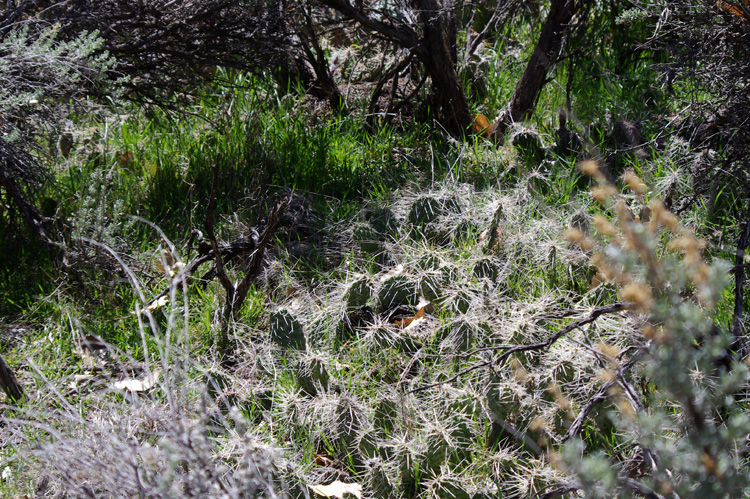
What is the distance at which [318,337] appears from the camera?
2.91 meters

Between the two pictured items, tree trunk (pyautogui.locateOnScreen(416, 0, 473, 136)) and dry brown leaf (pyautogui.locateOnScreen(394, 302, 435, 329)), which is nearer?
dry brown leaf (pyautogui.locateOnScreen(394, 302, 435, 329))

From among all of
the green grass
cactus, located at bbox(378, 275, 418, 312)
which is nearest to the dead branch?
the green grass

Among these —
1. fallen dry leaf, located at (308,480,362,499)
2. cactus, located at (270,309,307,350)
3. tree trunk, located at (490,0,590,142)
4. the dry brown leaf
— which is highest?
tree trunk, located at (490,0,590,142)

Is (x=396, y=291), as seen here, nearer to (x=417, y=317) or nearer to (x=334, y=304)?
(x=417, y=317)

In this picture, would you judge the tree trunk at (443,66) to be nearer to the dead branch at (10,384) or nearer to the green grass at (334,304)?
the green grass at (334,304)

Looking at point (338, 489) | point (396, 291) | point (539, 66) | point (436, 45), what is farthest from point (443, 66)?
point (338, 489)

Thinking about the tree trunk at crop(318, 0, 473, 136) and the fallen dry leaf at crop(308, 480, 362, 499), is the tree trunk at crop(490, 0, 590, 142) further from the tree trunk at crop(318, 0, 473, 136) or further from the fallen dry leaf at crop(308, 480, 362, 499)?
the fallen dry leaf at crop(308, 480, 362, 499)

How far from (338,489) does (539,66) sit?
290 centimetres

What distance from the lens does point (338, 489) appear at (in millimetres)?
2254

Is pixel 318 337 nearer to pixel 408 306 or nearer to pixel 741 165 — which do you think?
pixel 408 306

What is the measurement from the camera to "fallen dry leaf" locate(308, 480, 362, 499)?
87.0 inches

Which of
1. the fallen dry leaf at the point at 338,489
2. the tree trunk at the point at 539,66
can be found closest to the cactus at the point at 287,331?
the fallen dry leaf at the point at 338,489

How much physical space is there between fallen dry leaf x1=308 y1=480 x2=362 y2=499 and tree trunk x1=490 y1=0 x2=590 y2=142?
2565 mm

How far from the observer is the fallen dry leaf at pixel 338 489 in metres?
2.21
